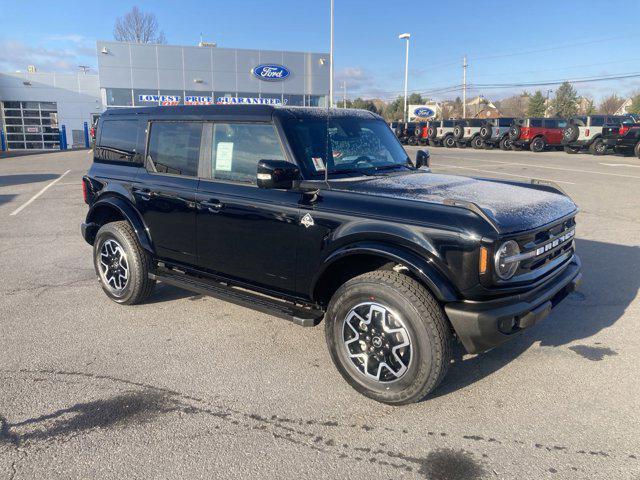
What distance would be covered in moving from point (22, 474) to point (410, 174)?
134 inches

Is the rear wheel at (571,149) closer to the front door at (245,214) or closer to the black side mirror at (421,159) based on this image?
the black side mirror at (421,159)

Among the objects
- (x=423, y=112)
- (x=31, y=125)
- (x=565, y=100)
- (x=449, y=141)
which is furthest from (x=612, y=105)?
(x=31, y=125)

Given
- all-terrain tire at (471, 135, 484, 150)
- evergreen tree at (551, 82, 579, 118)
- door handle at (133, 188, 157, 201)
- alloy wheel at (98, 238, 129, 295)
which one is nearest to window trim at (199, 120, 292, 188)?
door handle at (133, 188, 157, 201)

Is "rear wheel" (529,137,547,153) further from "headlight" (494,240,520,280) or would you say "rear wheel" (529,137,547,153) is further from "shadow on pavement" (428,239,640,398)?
"headlight" (494,240,520,280)

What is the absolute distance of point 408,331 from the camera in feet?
10.4

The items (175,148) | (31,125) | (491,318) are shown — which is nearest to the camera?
(491,318)

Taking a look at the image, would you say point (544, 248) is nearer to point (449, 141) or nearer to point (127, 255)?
point (127, 255)

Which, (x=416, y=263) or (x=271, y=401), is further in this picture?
(x=271, y=401)

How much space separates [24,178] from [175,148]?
1518 centimetres

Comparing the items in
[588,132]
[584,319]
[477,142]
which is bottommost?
[584,319]

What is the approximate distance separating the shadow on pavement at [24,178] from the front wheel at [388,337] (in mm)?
15147

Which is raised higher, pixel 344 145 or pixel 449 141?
pixel 449 141

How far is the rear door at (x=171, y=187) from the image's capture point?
442cm

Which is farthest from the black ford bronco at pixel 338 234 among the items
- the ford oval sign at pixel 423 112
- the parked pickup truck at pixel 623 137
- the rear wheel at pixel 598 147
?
the ford oval sign at pixel 423 112
